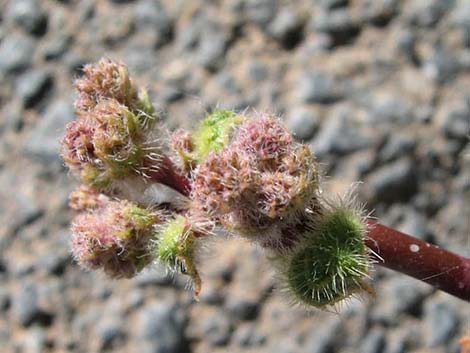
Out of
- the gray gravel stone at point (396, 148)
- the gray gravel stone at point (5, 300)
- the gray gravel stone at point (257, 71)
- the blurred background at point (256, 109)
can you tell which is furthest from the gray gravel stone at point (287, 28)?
the gray gravel stone at point (5, 300)

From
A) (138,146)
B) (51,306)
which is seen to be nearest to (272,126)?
(138,146)

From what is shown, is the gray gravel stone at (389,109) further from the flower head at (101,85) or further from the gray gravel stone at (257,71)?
the flower head at (101,85)

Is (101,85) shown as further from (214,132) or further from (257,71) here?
(257,71)

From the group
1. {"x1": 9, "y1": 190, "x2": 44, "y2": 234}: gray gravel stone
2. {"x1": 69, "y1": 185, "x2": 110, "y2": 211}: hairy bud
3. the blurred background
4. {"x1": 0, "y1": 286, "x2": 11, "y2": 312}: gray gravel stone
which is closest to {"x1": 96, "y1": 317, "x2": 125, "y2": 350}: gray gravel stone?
the blurred background

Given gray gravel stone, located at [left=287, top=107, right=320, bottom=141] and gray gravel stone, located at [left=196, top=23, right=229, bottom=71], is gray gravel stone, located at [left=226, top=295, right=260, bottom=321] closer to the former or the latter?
gray gravel stone, located at [left=287, top=107, right=320, bottom=141]

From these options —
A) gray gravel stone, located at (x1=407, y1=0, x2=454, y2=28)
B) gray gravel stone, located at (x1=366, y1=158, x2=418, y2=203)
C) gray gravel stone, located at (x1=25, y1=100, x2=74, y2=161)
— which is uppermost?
gray gravel stone, located at (x1=407, y1=0, x2=454, y2=28)

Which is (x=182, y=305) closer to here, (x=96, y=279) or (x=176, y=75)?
(x=96, y=279)
